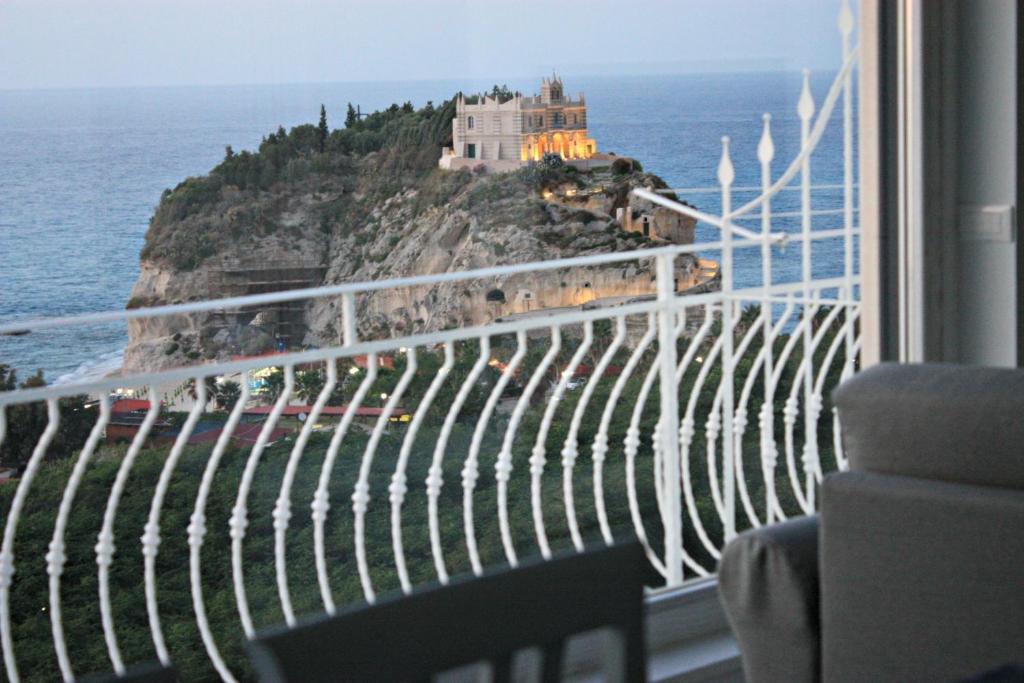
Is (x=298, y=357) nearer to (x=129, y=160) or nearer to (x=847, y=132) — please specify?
(x=847, y=132)

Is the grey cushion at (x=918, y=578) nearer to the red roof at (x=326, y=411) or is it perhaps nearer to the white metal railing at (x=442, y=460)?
the white metal railing at (x=442, y=460)

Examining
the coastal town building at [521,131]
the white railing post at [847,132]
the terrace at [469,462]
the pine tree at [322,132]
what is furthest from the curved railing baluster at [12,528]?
the coastal town building at [521,131]

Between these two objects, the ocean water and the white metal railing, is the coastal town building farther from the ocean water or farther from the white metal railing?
the white metal railing

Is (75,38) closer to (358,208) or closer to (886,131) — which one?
(358,208)

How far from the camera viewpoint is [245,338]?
10773 millimetres

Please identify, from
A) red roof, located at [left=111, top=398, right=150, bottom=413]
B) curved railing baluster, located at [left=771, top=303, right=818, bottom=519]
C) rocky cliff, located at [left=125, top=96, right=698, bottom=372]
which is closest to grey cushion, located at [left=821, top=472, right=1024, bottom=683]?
curved railing baluster, located at [left=771, top=303, right=818, bottom=519]

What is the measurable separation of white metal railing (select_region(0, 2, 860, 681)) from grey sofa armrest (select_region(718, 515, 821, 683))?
1.02 m

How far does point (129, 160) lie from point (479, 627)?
8.19 m

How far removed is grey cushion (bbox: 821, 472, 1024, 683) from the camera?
1.66 m

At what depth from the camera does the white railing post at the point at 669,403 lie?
125 inches

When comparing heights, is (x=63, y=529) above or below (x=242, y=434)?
above

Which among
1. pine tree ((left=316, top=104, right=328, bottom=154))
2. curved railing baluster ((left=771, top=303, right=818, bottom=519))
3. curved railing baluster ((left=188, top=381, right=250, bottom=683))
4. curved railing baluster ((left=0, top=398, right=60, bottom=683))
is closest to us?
curved railing baluster ((left=0, top=398, right=60, bottom=683))

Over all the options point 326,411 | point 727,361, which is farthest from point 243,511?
point 326,411

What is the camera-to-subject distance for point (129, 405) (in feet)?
32.3
